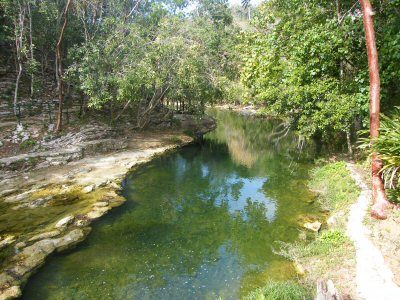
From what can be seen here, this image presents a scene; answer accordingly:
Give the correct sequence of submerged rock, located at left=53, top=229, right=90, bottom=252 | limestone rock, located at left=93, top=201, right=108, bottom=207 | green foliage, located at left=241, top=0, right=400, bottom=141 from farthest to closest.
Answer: green foliage, located at left=241, top=0, right=400, bottom=141 < limestone rock, located at left=93, top=201, right=108, bottom=207 < submerged rock, located at left=53, top=229, right=90, bottom=252

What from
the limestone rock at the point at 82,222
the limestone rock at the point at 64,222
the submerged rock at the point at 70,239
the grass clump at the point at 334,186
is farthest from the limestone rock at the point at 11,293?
the grass clump at the point at 334,186

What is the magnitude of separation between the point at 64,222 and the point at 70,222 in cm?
23

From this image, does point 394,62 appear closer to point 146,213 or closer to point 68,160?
point 146,213

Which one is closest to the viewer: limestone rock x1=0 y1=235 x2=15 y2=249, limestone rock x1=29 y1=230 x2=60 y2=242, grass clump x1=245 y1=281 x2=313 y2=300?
grass clump x1=245 y1=281 x2=313 y2=300

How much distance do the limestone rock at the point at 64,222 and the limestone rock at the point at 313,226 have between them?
8649 millimetres

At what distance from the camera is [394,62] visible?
40.3 ft

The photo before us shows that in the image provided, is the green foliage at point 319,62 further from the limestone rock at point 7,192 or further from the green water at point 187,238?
the limestone rock at point 7,192

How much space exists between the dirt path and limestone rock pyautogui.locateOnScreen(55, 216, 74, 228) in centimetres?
953

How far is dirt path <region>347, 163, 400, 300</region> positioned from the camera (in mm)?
7254

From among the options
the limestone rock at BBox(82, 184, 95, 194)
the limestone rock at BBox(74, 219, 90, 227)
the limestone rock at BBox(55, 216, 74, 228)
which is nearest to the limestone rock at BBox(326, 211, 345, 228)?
the limestone rock at BBox(74, 219, 90, 227)

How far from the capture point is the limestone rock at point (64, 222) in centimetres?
1185

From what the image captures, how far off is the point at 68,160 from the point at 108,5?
44.1 feet

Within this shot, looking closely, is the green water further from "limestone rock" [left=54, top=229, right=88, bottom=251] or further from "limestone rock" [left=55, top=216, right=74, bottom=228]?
"limestone rock" [left=55, top=216, right=74, bottom=228]

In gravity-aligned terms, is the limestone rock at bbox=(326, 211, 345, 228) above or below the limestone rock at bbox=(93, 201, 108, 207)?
above
